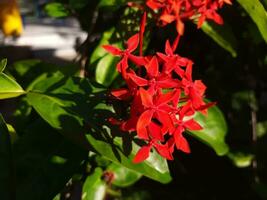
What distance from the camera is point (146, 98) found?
0.48 meters

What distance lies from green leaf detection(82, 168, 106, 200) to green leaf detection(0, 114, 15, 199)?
1.06 feet

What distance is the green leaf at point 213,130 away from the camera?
2.38 ft

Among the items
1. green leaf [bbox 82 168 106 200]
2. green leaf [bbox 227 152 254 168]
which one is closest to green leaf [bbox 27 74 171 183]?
green leaf [bbox 82 168 106 200]

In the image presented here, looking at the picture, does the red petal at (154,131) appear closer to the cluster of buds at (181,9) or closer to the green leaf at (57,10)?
the cluster of buds at (181,9)

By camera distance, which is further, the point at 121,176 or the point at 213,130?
the point at 121,176

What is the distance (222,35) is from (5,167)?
539 millimetres

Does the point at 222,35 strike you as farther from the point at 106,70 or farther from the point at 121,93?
the point at 121,93

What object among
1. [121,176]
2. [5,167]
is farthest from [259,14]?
[121,176]

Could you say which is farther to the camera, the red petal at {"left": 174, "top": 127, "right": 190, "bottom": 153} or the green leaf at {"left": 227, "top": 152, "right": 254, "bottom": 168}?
the green leaf at {"left": 227, "top": 152, "right": 254, "bottom": 168}

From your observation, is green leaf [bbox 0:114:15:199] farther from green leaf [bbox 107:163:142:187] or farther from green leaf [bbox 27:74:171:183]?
green leaf [bbox 107:163:142:187]

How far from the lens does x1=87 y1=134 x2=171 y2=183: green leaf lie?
51 centimetres

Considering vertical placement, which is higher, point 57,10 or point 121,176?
point 57,10

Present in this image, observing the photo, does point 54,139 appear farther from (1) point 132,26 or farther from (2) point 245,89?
(2) point 245,89

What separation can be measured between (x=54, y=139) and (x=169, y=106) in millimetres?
178
